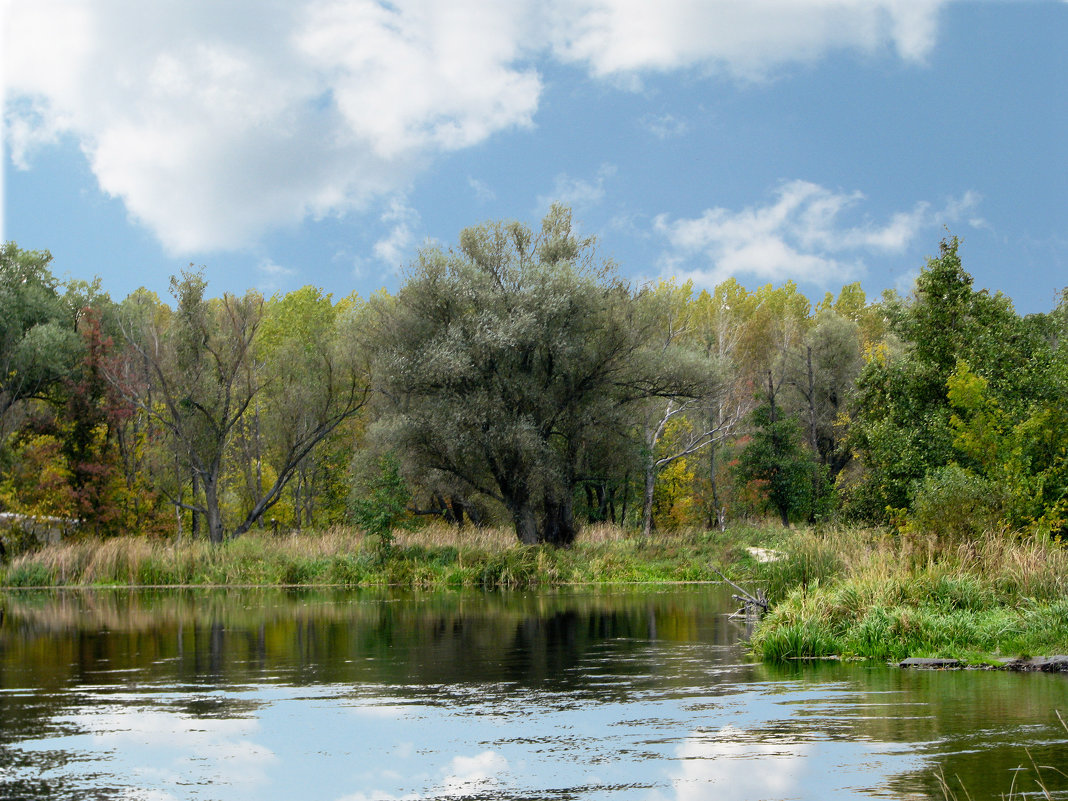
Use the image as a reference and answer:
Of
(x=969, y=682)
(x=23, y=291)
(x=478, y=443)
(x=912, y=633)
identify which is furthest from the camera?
(x=23, y=291)

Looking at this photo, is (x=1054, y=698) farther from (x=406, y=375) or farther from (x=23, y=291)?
(x=23, y=291)

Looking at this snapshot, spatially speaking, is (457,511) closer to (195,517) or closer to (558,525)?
(558,525)

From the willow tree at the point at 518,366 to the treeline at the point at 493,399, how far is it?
3.8 inches

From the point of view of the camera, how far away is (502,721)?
1200 centimetres

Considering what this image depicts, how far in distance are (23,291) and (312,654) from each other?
41.5 m

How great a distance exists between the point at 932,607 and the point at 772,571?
4.59 meters

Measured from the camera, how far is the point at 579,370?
4381 cm

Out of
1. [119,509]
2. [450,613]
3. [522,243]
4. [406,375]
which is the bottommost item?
[450,613]

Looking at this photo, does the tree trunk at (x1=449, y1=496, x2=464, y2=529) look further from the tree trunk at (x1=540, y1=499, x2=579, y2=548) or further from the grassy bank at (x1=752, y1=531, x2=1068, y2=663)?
the grassy bank at (x1=752, y1=531, x2=1068, y2=663)

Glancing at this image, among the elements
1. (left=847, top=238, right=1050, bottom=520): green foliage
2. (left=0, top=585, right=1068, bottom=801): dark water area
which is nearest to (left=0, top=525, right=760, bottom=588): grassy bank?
(left=847, top=238, right=1050, bottom=520): green foliage

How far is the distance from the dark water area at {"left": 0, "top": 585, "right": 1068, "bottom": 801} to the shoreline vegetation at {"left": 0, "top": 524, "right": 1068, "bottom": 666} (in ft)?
4.22

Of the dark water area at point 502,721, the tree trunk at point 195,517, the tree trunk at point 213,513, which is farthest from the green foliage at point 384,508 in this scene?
the dark water area at point 502,721

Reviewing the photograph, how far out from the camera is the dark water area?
9.21m

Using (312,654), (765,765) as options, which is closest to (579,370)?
(312,654)
